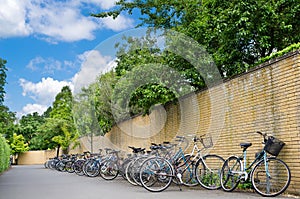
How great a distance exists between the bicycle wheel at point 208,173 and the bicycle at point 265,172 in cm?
55

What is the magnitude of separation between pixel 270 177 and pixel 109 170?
6124mm

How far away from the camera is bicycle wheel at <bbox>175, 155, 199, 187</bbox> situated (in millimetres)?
8117

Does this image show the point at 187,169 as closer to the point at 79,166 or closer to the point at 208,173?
the point at 208,173

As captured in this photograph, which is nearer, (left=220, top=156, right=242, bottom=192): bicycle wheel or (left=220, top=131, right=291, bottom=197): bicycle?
(left=220, top=131, right=291, bottom=197): bicycle

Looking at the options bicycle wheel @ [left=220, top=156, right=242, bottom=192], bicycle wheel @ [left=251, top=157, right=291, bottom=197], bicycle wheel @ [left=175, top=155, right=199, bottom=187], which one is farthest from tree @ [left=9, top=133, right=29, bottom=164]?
bicycle wheel @ [left=251, top=157, right=291, bottom=197]

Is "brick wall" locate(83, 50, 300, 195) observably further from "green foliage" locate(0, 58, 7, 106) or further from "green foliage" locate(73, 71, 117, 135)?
"green foliage" locate(0, 58, 7, 106)

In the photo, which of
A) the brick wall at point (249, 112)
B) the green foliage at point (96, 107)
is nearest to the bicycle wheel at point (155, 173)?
the brick wall at point (249, 112)

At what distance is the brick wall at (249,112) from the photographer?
633cm

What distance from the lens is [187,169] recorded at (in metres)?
8.16

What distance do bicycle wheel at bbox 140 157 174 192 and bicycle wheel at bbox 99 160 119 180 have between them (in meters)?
3.56

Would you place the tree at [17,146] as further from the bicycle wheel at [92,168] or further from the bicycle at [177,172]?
the bicycle at [177,172]

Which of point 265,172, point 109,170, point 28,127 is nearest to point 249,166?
point 265,172

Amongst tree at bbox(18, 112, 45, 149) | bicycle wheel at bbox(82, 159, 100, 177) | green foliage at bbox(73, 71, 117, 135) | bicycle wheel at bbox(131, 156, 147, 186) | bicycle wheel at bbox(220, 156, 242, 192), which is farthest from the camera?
tree at bbox(18, 112, 45, 149)

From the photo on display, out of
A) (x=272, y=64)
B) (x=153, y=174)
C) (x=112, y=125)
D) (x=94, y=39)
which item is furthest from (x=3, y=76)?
(x=272, y=64)
